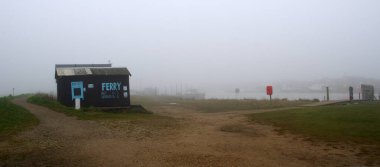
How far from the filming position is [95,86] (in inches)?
1262

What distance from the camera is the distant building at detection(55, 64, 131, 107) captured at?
104 ft

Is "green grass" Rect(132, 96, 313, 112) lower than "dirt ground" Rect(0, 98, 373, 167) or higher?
higher

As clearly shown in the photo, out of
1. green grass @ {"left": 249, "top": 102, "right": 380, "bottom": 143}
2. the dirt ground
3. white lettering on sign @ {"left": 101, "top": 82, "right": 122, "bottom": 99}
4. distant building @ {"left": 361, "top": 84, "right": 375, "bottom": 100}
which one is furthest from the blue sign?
distant building @ {"left": 361, "top": 84, "right": 375, "bottom": 100}

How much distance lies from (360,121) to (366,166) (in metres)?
8.49

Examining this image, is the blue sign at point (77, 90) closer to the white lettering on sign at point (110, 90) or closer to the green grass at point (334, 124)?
the white lettering on sign at point (110, 90)

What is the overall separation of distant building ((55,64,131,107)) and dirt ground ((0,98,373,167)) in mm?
14552

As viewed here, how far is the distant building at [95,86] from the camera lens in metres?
31.7

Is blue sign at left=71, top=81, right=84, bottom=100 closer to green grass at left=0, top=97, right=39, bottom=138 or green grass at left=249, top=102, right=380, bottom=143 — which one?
green grass at left=0, top=97, right=39, bottom=138

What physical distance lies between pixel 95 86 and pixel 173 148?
69.0ft

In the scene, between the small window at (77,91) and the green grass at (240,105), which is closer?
the small window at (77,91)

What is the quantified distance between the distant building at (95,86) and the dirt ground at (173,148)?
1455 cm

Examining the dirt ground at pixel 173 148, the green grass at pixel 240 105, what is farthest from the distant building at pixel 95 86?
the dirt ground at pixel 173 148

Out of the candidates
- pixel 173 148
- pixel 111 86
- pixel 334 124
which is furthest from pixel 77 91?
pixel 334 124

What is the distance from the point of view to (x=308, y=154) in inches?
447
